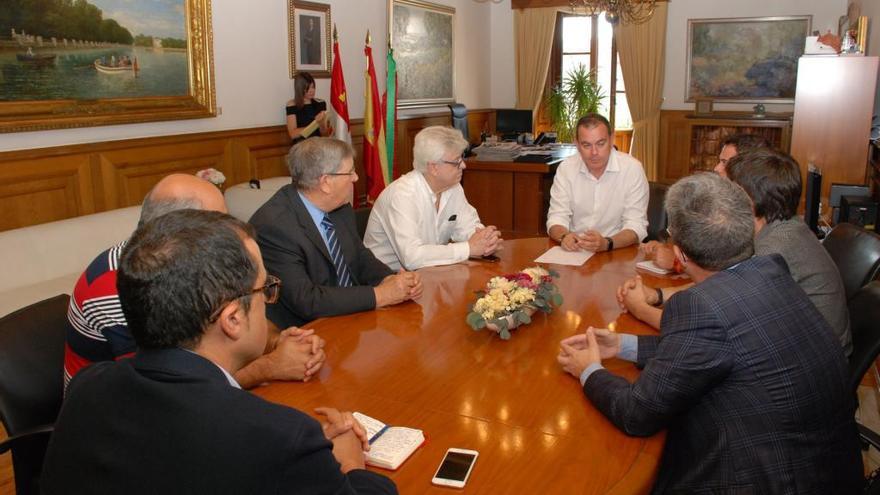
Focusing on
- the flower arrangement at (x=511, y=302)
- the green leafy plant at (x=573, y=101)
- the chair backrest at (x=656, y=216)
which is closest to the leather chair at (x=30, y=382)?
the flower arrangement at (x=511, y=302)

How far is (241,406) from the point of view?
106cm

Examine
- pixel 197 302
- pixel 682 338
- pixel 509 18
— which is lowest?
pixel 682 338

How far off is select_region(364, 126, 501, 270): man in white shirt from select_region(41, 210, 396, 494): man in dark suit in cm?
190

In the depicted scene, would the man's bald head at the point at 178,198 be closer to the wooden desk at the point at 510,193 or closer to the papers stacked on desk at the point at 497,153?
the wooden desk at the point at 510,193

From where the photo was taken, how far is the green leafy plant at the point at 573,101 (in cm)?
982

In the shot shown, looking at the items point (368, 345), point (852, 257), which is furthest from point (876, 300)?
point (368, 345)

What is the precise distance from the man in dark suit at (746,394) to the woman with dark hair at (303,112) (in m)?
4.96

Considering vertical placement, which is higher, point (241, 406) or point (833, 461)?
point (241, 406)

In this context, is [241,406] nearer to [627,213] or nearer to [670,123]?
[627,213]

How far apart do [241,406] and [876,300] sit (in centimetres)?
198

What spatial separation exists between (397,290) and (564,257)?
1041mm

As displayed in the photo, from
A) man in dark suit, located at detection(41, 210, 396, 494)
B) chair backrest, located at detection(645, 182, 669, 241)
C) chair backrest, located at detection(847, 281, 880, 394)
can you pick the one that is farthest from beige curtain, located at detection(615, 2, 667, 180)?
man in dark suit, located at detection(41, 210, 396, 494)

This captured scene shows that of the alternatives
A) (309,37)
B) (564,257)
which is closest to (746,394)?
(564,257)

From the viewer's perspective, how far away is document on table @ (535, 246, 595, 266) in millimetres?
3092
